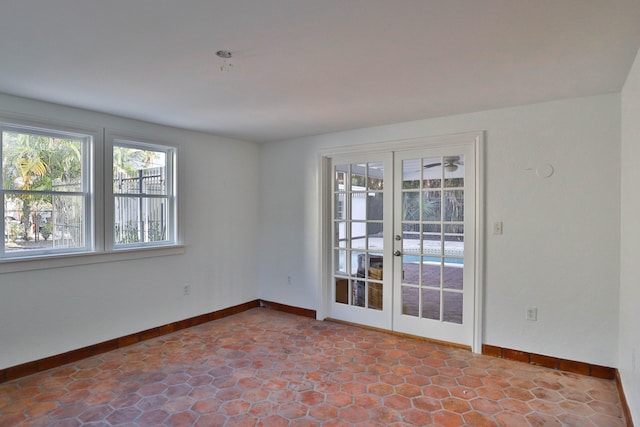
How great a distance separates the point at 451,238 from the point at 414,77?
1837 millimetres

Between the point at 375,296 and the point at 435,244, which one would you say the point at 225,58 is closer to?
the point at 435,244

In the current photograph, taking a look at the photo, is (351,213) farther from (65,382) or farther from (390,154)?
(65,382)

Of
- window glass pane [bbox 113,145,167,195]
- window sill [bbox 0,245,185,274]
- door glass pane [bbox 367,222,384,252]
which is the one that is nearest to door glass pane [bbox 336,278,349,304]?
door glass pane [bbox 367,222,384,252]

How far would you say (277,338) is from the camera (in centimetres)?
401

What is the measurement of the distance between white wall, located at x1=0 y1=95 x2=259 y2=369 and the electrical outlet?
3437 mm

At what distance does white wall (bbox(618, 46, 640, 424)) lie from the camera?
7.25ft

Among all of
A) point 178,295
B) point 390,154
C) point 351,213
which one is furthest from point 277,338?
point 390,154

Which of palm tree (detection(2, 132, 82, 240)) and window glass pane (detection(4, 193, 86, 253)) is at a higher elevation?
palm tree (detection(2, 132, 82, 240))

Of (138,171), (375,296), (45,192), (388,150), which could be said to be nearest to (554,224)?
(388,150)

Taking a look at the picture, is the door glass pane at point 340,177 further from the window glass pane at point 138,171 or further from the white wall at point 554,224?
the window glass pane at point 138,171

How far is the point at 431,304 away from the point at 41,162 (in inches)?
159

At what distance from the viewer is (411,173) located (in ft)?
13.2

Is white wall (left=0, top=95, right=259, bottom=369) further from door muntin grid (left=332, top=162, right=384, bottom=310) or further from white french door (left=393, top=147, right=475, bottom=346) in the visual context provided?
white french door (left=393, top=147, right=475, bottom=346)

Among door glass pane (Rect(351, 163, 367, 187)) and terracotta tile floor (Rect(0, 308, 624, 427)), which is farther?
door glass pane (Rect(351, 163, 367, 187))
